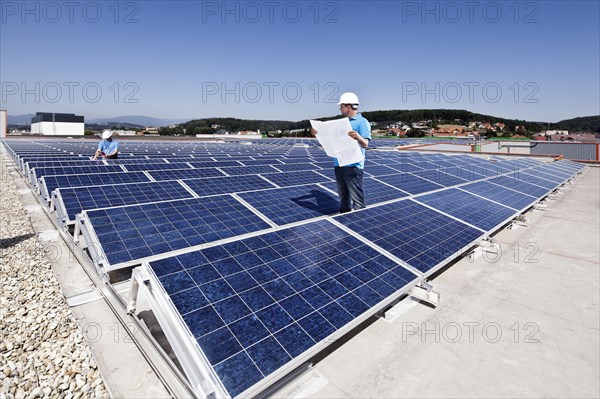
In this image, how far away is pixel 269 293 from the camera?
3.71m

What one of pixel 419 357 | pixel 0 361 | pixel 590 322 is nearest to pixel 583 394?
pixel 419 357

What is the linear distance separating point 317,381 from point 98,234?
367cm

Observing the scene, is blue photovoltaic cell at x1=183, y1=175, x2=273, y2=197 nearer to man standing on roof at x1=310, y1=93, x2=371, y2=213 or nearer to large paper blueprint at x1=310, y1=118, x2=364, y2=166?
man standing on roof at x1=310, y1=93, x2=371, y2=213

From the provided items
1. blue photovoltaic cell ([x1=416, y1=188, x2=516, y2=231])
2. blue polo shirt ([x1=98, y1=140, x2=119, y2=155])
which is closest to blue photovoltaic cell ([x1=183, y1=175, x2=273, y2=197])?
blue photovoltaic cell ([x1=416, y1=188, x2=516, y2=231])

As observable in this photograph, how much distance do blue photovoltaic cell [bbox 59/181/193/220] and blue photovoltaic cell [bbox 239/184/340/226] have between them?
2.18m

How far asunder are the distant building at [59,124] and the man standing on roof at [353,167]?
113 metres

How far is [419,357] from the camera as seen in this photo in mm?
4062

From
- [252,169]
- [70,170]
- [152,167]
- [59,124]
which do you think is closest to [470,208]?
[252,169]

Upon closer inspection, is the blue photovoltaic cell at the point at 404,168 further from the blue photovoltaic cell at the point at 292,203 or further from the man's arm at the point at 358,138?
the man's arm at the point at 358,138

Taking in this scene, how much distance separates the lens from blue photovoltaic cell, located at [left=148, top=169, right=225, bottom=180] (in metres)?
11.9

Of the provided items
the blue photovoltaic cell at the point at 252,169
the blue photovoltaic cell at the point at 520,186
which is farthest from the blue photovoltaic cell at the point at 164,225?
the blue photovoltaic cell at the point at 520,186

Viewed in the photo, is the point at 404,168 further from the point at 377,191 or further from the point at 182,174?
the point at 182,174

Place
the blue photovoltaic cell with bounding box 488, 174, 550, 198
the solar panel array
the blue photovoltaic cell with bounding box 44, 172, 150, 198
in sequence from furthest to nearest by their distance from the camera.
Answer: the blue photovoltaic cell with bounding box 488, 174, 550, 198 → the blue photovoltaic cell with bounding box 44, 172, 150, 198 → the solar panel array

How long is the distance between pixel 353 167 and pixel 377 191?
2.72 m
